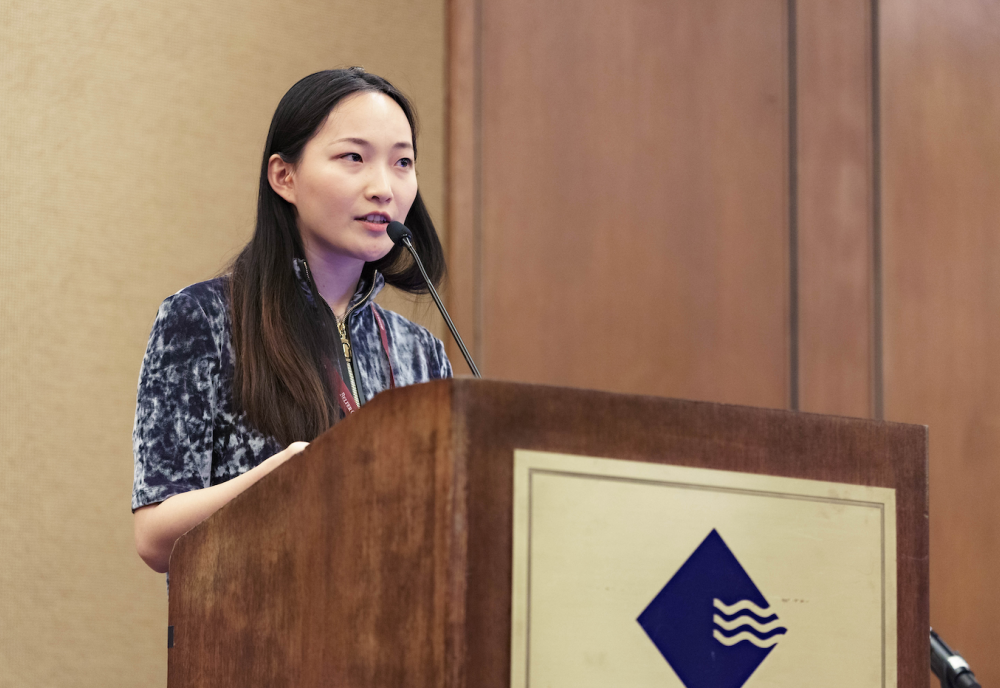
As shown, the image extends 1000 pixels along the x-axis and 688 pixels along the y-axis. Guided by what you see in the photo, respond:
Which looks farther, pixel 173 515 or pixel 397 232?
pixel 397 232

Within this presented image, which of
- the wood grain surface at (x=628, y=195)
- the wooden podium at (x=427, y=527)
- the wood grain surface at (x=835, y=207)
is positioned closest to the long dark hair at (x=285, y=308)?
the wooden podium at (x=427, y=527)

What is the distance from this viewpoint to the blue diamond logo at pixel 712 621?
78cm

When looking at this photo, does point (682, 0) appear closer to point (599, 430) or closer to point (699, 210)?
point (699, 210)

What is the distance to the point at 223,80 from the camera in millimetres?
2141

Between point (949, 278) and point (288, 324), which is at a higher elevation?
point (949, 278)

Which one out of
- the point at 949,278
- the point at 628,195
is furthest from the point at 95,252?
the point at 949,278

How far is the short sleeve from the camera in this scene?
120 centimetres

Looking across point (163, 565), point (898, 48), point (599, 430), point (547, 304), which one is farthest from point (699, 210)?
point (599, 430)

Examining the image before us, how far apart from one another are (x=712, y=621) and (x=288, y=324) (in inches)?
27.7

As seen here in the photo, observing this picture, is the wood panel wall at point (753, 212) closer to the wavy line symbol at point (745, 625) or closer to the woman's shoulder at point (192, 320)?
the woman's shoulder at point (192, 320)

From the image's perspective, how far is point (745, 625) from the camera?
81 centimetres

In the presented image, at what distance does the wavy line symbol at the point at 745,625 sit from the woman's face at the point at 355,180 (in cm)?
68

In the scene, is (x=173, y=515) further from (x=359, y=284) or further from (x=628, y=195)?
(x=628, y=195)

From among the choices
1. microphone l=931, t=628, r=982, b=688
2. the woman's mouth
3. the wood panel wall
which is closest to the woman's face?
the woman's mouth
